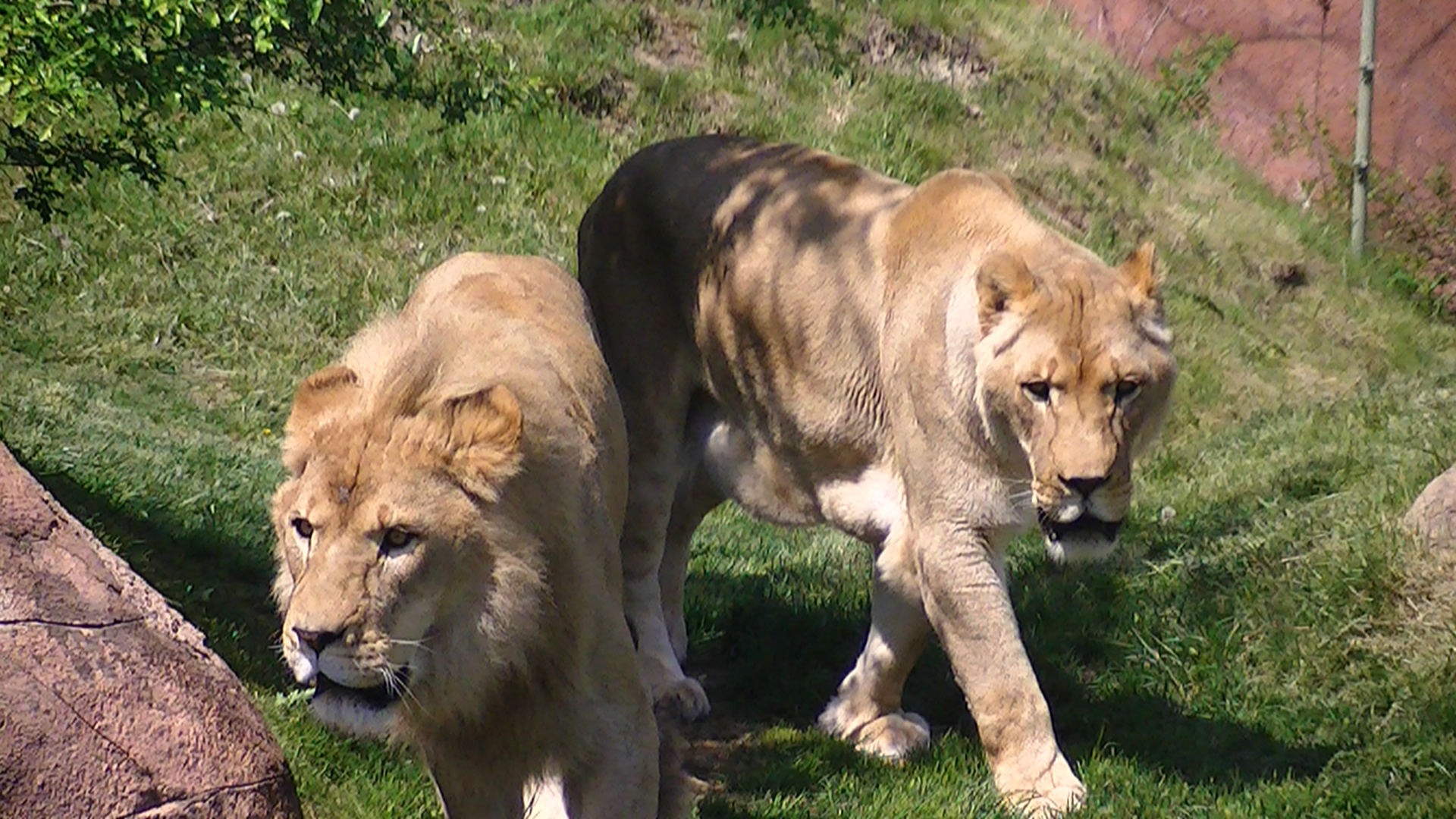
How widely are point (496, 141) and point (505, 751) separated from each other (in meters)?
7.77

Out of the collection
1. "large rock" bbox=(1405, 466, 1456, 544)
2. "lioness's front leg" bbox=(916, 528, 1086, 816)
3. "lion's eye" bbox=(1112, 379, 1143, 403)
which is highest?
"lion's eye" bbox=(1112, 379, 1143, 403)

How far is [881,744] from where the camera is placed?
6047mm

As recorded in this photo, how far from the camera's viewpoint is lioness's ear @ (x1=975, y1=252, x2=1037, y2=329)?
5324mm

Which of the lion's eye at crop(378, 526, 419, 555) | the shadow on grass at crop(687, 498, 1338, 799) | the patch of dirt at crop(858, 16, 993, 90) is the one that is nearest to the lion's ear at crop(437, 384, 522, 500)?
the lion's eye at crop(378, 526, 419, 555)

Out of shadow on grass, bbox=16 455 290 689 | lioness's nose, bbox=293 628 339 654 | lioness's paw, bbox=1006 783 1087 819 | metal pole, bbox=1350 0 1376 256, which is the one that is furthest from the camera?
metal pole, bbox=1350 0 1376 256

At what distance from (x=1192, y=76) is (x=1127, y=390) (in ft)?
35.5

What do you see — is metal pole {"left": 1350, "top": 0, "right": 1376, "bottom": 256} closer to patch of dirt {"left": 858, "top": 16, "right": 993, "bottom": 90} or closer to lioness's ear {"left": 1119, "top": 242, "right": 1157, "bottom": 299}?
patch of dirt {"left": 858, "top": 16, "right": 993, "bottom": 90}

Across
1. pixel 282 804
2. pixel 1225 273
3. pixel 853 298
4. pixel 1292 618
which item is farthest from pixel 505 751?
pixel 1225 273

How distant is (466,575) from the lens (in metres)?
3.72

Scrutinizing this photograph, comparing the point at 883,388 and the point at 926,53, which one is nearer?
the point at 883,388

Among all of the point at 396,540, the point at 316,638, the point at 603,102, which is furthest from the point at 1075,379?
the point at 603,102

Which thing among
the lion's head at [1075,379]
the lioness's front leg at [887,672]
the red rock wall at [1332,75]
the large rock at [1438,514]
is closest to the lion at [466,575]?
the lion's head at [1075,379]

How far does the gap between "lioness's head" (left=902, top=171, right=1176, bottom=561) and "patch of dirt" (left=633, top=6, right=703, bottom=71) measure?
24.1 ft

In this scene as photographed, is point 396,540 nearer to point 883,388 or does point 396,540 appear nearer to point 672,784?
point 672,784
